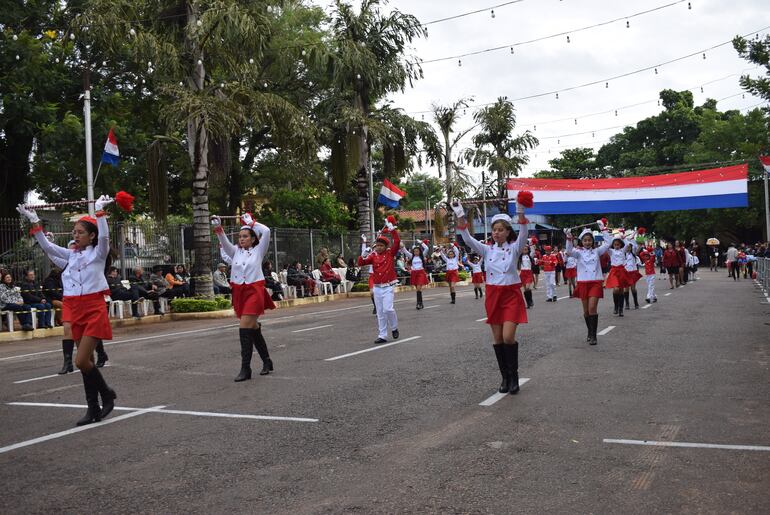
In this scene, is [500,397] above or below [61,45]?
below

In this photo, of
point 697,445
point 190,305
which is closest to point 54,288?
point 190,305

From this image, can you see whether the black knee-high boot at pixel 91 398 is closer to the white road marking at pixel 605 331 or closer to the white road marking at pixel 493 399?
the white road marking at pixel 493 399

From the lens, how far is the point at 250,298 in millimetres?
9094

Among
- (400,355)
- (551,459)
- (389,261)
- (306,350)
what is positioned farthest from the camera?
(389,261)

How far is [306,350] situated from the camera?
11867 mm

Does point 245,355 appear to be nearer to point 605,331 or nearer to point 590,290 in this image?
point 590,290

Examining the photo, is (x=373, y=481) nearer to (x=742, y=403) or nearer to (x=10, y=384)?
(x=742, y=403)

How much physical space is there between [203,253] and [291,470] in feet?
56.8

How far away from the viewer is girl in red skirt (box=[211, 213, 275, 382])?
905 cm

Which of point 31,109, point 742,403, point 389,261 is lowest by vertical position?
point 742,403

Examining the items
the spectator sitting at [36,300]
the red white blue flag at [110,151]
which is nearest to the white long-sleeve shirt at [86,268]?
the spectator sitting at [36,300]

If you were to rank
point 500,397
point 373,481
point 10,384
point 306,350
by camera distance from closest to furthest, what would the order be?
1. point 373,481
2. point 500,397
3. point 10,384
4. point 306,350

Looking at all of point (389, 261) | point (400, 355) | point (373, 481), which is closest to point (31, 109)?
point (389, 261)

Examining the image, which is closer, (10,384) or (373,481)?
(373,481)
